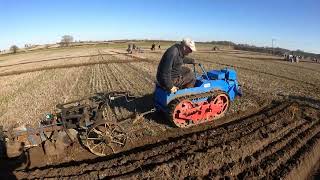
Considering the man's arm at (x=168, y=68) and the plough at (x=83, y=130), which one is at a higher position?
the man's arm at (x=168, y=68)

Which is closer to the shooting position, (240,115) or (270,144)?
(270,144)

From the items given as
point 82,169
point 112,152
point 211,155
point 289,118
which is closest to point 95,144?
point 112,152

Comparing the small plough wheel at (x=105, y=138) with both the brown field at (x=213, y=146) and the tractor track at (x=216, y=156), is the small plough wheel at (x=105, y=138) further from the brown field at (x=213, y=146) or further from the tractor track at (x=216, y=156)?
the tractor track at (x=216, y=156)

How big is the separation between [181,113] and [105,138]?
2.78m

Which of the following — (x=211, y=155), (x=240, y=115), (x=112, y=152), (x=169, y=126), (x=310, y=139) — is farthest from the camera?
(x=240, y=115)

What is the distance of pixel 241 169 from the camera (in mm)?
7742

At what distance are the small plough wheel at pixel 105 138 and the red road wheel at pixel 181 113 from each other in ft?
6.37

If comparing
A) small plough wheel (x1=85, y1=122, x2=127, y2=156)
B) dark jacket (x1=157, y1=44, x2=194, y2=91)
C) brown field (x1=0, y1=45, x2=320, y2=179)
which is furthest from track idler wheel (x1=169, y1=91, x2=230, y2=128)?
small plough wheel (x1=85, y1=122, x2=127, y2=156)

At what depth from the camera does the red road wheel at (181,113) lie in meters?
10.4

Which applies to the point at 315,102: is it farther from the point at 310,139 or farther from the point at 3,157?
the point at 3,157

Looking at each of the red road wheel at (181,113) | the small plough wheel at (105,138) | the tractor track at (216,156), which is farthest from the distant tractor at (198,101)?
the small plough wheel at (105,138)

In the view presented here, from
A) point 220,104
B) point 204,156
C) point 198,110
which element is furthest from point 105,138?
point 220,104

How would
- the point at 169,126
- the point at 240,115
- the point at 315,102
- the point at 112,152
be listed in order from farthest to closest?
1. the point at 315,102
2. the point at 240,115
3. the point at 169,126
4. the point at 112,152

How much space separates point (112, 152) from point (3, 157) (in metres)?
2.78
